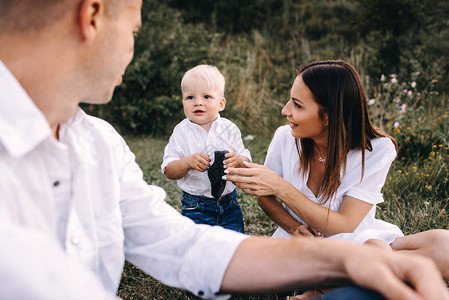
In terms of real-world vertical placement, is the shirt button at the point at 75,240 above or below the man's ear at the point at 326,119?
below

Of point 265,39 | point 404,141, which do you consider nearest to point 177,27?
point 265,39

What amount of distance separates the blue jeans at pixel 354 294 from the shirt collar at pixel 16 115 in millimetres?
957

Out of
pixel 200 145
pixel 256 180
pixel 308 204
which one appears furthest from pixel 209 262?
pixel 200 145

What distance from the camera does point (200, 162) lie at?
259cm

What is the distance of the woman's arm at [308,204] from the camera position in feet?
7.71

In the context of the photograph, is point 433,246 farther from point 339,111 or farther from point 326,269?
point 326,269

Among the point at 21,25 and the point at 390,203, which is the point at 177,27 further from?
A: the point at 21,25

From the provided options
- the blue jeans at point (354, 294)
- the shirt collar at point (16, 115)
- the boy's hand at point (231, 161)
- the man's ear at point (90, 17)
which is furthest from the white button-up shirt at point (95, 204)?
the boy's hand at point (231, 161)

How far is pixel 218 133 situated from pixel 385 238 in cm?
127

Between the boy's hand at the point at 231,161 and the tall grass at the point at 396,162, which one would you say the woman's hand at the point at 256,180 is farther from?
the tall grass at the point at 396,162

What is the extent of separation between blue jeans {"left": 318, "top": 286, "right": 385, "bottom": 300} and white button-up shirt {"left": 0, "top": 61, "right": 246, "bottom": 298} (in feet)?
1.14

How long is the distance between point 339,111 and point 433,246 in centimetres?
90

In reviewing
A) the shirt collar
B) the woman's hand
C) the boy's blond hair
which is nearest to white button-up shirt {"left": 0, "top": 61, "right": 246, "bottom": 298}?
the shirt collar

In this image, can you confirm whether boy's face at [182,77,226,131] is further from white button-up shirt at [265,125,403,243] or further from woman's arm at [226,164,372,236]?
white button-up shirt at [265,125,403,243]
